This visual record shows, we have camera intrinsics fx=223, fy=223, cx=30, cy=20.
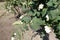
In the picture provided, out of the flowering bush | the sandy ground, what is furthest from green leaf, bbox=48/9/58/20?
the sandy ground

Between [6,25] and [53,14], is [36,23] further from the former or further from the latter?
[6,25]

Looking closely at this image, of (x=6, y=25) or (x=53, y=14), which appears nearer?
(x=53, y=14)

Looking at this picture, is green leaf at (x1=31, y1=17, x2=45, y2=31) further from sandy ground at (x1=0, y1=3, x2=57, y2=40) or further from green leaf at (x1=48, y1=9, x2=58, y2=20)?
sandy ground at (x1=0, y1=3, x2=57, y2=40)

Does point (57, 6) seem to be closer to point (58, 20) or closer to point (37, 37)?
point (58, 20)

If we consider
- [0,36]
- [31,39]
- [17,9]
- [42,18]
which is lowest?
[0,36]

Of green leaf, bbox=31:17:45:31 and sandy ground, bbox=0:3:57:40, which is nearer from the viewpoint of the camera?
green leaf, bbox=31:17:45:31

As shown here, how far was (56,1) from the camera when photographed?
6.61ft

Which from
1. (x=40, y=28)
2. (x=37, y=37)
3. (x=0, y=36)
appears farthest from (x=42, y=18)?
(x=0, y=36)

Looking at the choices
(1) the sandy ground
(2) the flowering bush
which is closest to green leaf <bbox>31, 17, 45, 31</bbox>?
(2) the flowering bush

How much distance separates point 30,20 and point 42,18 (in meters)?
0.12

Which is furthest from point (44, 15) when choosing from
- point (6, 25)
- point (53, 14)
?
point (6, 25)

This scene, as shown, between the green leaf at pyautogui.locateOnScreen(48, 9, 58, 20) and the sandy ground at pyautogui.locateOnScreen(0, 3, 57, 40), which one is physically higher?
the green leaf at pyautogui.locateOnScreen(48, 9, 58, 20)

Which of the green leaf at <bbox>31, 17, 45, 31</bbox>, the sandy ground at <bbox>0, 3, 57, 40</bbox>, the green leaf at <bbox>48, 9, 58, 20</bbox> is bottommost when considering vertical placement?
the sandy ground at <bbox>0, 3, 57, 40</bbox>

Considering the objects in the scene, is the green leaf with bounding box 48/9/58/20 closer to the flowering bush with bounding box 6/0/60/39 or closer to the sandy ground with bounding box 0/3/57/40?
the flowering bush with bounding box 6/0/60/39
